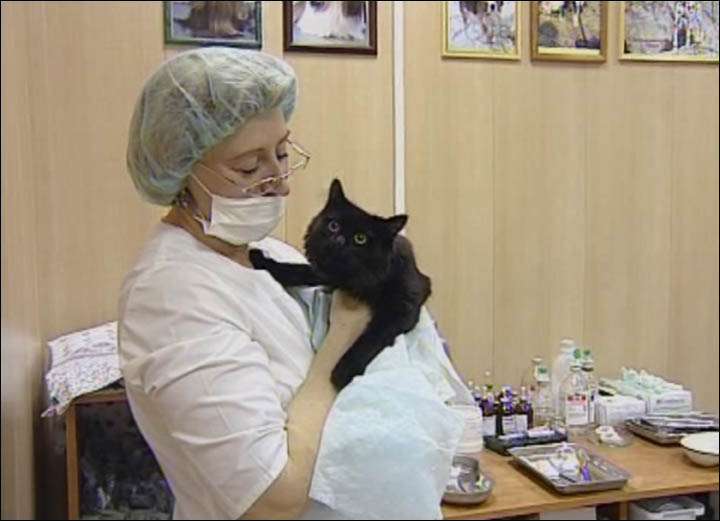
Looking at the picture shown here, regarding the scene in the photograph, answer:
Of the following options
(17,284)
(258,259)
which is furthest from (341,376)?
(17,284)

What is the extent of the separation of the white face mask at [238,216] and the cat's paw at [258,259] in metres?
0.06

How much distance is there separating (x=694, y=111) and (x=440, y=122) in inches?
29.5

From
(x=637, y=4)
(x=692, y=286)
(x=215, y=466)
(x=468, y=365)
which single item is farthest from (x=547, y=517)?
(x=637, y=4)

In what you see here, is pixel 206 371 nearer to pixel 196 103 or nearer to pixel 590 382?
pixel 196 103

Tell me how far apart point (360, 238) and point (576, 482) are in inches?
40.9

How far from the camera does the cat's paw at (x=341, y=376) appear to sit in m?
0.90

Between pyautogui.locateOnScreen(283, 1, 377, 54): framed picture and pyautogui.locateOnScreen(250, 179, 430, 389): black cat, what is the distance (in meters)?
1.08

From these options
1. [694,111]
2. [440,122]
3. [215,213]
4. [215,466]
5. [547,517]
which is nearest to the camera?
[215,466]

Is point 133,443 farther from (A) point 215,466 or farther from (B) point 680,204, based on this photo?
(B) point 680,204

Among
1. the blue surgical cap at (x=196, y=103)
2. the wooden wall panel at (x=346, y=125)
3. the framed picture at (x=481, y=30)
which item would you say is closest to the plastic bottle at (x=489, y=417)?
the wooden wall panel at (x=346, y=125)

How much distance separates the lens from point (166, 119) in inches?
35.5

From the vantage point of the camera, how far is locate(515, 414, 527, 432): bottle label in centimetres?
208

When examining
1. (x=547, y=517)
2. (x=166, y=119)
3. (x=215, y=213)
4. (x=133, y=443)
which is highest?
(x=166, y=119)

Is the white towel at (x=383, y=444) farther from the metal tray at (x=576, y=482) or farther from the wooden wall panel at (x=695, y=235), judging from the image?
the wooden wall panel at (x=695, y=235)
